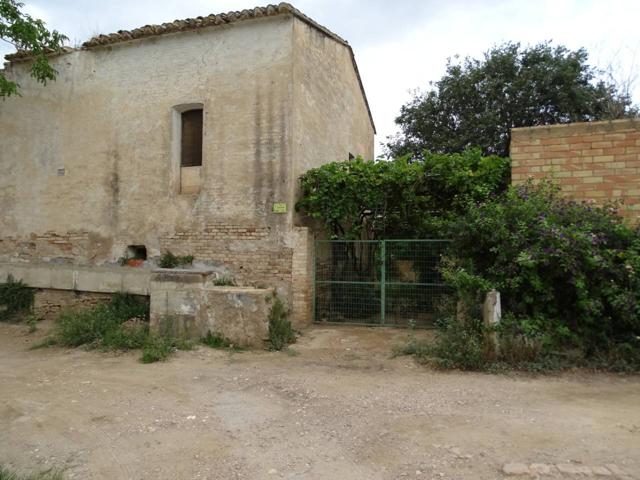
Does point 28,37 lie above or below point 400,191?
above

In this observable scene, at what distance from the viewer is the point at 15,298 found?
920 centimetres

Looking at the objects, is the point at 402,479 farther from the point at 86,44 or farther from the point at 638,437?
the point at 86,44

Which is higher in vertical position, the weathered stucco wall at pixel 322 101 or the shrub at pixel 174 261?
the weathered stucco wall at pixel 322 101

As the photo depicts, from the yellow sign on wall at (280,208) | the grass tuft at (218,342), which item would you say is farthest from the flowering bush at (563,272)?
the grass tuft at (218,342)

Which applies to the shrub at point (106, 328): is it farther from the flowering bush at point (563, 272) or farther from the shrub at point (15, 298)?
the flowering bush at point (563, 272)

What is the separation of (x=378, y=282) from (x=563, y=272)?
3.15 meters

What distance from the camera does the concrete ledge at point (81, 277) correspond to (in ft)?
27.4

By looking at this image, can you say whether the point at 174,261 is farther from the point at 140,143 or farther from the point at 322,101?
the point at 322,101

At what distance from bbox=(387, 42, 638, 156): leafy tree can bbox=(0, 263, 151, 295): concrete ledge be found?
13.4 metres

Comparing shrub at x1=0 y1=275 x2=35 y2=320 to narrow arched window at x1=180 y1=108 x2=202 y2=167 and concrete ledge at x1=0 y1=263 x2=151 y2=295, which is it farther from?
narrow arched window at x1=180 y1=108 x2=202 y2=167

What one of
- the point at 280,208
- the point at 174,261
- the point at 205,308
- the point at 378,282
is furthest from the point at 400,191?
the point at 174,261

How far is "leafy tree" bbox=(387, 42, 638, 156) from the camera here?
630 inches

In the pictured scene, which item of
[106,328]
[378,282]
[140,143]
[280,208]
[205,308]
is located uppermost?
[140,143]

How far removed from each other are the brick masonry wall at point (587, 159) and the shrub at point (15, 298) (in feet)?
32.5
